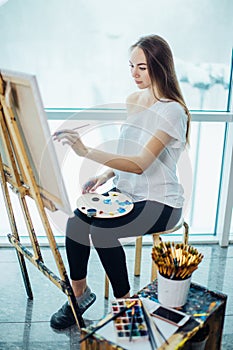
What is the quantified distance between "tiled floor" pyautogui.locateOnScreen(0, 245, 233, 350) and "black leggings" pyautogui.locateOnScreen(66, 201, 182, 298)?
253 mm

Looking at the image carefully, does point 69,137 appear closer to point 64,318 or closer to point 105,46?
point 64,318

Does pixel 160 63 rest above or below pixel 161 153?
above

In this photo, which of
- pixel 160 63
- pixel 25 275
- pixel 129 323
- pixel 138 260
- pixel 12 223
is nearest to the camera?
pixel 129 323

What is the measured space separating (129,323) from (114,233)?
51cm

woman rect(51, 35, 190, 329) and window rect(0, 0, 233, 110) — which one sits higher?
window rect(0, 0, 233, 110)

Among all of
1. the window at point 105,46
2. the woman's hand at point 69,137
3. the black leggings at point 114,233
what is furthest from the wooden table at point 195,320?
the window at point 105,46

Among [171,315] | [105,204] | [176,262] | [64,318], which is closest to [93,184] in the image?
[105,204]

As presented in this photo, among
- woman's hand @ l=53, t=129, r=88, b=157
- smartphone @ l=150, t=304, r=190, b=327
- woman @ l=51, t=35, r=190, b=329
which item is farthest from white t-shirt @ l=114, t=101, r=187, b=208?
smartphone @ l=150, t=304, r=190, b=327

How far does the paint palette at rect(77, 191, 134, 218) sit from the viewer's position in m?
1.91

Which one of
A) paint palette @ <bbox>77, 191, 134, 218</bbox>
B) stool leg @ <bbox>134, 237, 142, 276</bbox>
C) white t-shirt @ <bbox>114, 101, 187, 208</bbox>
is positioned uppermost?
white t-shirt @ <bbox>114, 101, 187, 208</bbox>

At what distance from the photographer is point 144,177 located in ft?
6.59

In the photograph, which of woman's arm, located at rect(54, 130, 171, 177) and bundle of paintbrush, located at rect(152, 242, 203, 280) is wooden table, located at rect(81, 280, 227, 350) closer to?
bundle of paintbrush, located at rect(152, 242, 203, 280)

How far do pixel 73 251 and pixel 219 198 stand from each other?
1129 millimetres

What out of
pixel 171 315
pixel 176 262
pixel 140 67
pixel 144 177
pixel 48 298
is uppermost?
pixel 140 67
